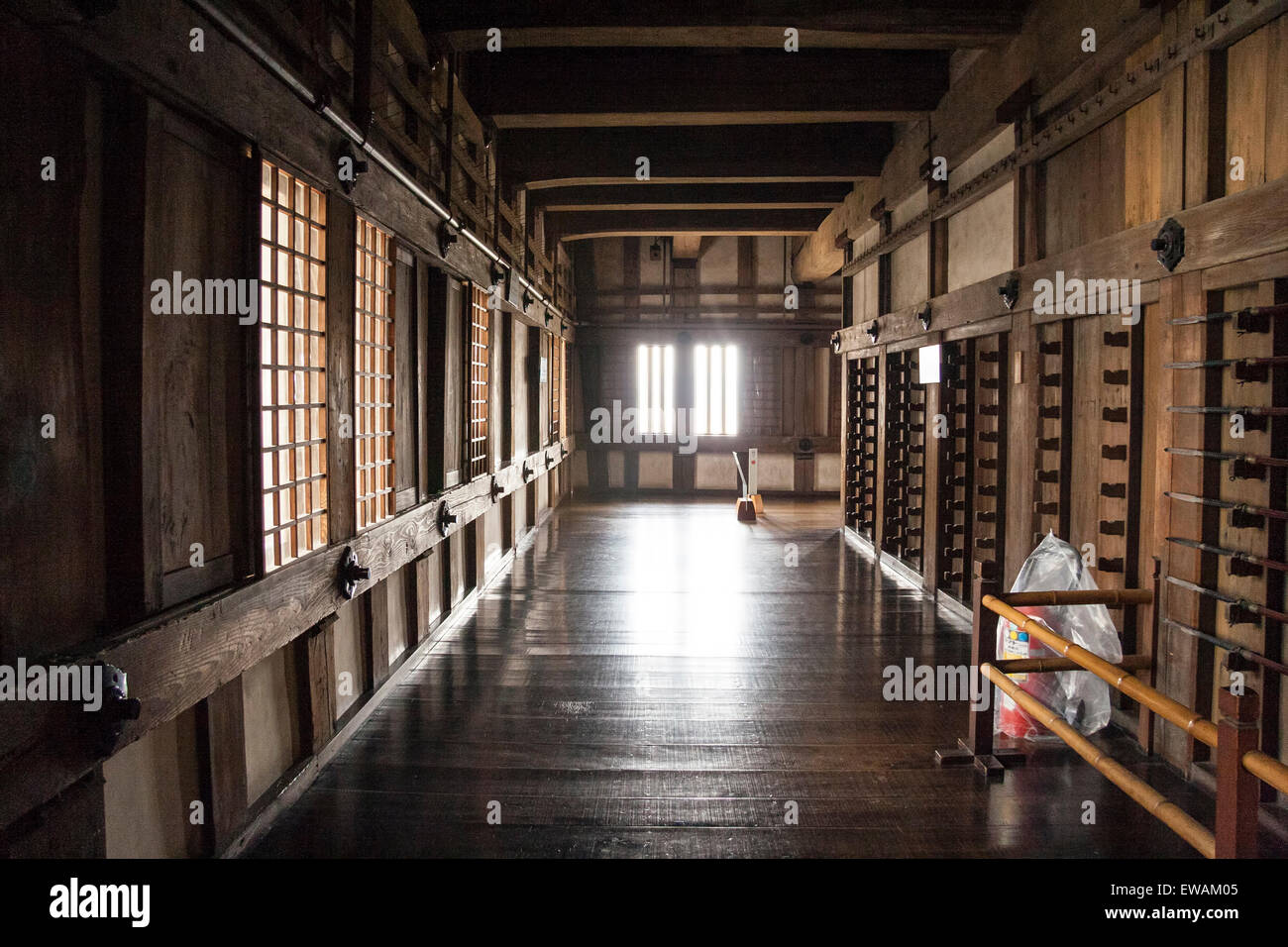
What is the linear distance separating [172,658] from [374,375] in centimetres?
242

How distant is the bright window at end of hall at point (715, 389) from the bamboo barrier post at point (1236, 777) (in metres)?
14.3

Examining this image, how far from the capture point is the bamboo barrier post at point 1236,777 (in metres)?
2.29

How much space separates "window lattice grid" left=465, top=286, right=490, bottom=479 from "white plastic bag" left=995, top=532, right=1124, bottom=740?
410 centimetres

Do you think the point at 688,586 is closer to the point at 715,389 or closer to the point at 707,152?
the point at 707,152

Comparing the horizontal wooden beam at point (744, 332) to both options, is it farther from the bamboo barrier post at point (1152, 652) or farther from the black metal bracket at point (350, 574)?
the bamboo barrier post at point (1152, 652)

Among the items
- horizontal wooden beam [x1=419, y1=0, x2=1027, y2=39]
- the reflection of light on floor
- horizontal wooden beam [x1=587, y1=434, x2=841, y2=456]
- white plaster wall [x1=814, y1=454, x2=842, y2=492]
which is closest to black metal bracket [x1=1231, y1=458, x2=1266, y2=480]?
the reflection of light on floor

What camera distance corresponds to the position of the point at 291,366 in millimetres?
3578

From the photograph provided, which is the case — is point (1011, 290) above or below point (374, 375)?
above

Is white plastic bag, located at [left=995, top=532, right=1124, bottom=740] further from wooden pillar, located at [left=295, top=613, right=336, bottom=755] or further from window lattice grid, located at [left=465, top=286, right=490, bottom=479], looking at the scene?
window lattice grid, located at [left=465, top=286, right=490, bottom=479]

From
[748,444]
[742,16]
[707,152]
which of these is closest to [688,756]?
[742,16]

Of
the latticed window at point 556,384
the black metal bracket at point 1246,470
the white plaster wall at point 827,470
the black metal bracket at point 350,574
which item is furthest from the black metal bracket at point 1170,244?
the white plaster wall at point 827,470

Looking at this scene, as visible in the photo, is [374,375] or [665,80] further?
[665,80]

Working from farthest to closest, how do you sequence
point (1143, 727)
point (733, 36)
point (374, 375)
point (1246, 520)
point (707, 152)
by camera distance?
point (707, 152) → point (733, 36) → point (374, 375) → point (1143, 727) → point (1246, 520)
